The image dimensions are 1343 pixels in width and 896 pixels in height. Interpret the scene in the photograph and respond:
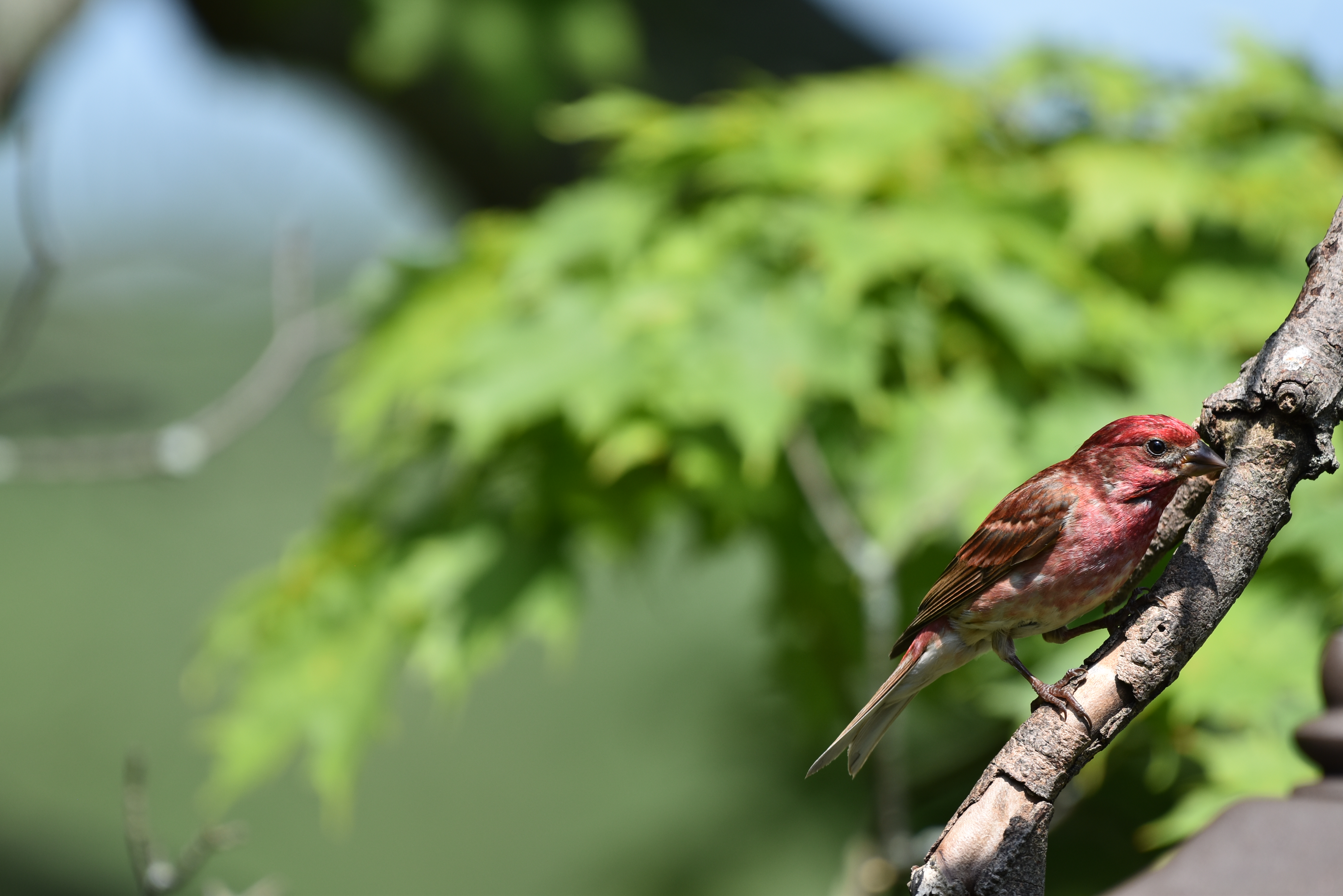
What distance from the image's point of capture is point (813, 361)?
1806 millimetres

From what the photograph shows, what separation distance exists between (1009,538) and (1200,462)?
143 millimetres

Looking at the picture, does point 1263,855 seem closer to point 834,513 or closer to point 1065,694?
point 1065,694

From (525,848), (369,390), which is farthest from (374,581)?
(525,848)

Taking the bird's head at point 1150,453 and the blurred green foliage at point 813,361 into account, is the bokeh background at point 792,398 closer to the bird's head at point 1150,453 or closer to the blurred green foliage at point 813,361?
the blurred green foliage at point 813,361

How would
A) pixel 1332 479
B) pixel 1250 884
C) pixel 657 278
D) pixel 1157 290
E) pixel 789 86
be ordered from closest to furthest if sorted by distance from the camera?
pixel 1250 884, pixel 1332 479, pixel 657 278, pixel 1157 290, pixel 789 86

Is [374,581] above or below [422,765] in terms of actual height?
above

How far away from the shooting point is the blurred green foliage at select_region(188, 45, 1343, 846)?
1787mm

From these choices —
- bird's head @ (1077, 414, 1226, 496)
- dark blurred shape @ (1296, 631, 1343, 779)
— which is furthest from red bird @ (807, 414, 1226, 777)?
dark blurred shape @ (1296, 631, 1343, 779)

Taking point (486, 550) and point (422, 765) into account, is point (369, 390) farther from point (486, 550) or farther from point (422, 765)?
point (422, 765)

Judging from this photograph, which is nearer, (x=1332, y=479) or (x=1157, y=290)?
(x=1332, y=479)

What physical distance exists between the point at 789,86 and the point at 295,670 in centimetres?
231

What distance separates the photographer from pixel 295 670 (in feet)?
6.63

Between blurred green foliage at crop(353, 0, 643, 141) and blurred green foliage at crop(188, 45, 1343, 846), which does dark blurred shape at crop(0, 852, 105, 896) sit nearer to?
blurred green foliage at crop(188, 45, 1343, 846)

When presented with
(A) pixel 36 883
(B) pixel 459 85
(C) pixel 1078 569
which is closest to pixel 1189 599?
(C) pixel 1078 569
